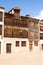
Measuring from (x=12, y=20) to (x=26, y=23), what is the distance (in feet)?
13.2

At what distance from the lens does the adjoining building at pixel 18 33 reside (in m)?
31.7

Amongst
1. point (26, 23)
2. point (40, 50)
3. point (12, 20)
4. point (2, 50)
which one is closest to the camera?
point (2, 50)

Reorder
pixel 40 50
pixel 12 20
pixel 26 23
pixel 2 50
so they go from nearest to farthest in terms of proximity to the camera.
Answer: pixel 2 50, pixel 12 20, pixel 26 23, pixel 40 50

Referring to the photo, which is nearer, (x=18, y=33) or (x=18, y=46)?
(x=18, y=46)

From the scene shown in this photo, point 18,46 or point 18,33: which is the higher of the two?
point 18,33

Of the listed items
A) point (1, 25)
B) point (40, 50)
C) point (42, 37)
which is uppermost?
point (1, 25)

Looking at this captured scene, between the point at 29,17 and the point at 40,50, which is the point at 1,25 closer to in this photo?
the point at 29,17

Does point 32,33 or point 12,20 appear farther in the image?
point 32,33

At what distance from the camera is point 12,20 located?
3325 cm

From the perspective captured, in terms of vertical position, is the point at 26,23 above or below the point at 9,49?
above

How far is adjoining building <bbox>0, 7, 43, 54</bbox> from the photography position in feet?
104

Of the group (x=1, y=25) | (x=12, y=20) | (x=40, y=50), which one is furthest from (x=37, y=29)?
(x=1, y=25)

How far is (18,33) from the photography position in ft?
111

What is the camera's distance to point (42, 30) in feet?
128
